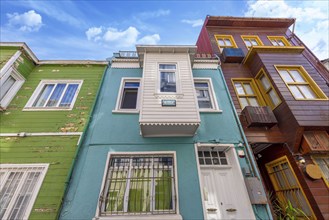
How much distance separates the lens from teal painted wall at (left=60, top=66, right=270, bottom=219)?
4.09 metres

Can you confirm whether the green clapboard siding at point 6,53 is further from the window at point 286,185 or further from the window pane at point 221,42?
the window at point 286,185

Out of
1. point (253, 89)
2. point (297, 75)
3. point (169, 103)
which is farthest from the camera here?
point (253, 89)

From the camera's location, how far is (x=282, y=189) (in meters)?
5.63

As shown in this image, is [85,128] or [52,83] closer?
[85,128]

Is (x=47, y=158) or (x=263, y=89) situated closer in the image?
(x=47, y=158)

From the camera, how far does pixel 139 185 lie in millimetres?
4488

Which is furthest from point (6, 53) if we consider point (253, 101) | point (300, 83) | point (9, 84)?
point (300, 83)

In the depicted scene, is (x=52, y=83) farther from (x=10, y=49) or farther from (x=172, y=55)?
(x=172, y=55)

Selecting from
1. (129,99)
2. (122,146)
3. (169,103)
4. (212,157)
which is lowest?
(212,157)

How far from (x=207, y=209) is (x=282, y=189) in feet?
11.1

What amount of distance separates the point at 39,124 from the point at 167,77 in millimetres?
4989

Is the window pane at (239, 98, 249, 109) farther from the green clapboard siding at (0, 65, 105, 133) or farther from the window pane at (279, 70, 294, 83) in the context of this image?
the green clapboard siding at (0, 65, 105, 133)

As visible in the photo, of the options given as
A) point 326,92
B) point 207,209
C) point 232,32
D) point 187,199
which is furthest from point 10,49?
point 326,92

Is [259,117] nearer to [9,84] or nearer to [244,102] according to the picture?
[244,102]
